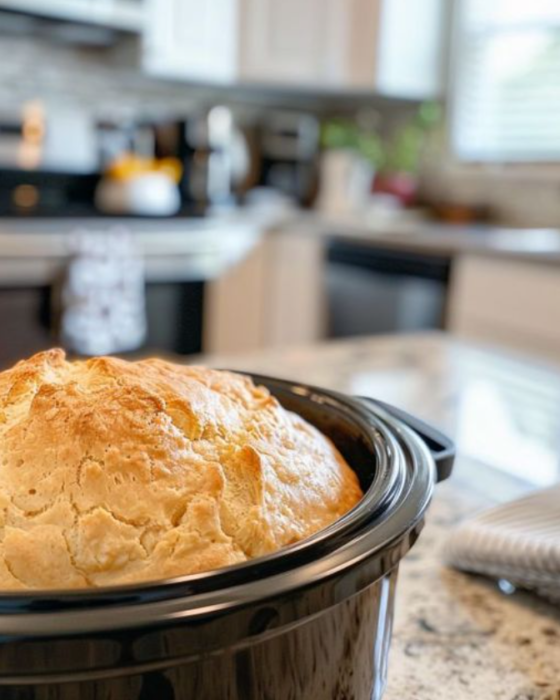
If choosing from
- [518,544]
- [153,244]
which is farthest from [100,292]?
[518,544]

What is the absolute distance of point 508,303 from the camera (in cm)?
221

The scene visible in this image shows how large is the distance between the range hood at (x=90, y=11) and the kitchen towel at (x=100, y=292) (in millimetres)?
805

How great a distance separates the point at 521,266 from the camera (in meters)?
2.17

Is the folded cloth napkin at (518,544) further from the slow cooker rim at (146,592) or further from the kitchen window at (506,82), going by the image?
the kitchen window at (506,82)

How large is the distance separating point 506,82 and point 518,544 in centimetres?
303

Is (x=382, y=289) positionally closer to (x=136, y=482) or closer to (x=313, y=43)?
(x=313, y=43)

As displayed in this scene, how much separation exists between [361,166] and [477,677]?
313 centimetres

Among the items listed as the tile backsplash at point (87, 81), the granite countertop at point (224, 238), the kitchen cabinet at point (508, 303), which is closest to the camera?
the kitchen cabinet at point (508, 303)

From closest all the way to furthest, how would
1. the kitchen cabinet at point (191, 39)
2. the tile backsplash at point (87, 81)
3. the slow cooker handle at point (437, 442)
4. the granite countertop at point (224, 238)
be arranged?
the slow cooker handle at point (437, 442) < the granite countertop at point (224, 238) < the kitchen cabinet at point (191, 39) < the tile backsplash at point (87, 81)

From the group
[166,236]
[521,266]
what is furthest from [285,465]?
[166,236]

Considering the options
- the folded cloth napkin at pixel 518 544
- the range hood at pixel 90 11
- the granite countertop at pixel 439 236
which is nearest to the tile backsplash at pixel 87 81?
the range hood at pixel 90 11

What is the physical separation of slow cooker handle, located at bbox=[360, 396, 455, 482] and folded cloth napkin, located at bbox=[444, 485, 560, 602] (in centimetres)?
11

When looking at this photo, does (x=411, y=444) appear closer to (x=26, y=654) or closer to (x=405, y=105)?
(x=26, y=654)

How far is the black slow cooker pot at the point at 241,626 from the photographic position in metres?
0.25
